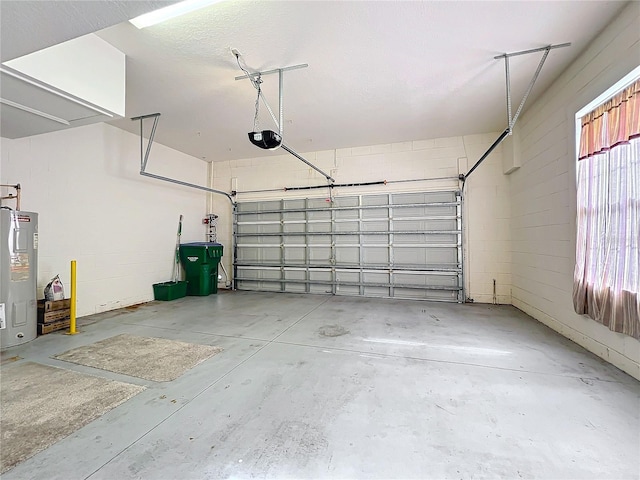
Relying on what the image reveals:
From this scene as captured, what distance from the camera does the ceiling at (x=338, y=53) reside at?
87.4 inches

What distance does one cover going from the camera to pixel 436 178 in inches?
211

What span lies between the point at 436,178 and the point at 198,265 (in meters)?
5.26

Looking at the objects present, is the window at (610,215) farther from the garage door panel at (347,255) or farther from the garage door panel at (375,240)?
the garage door panel at (347,255)

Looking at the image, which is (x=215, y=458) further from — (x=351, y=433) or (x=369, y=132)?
(x=369, y=132)

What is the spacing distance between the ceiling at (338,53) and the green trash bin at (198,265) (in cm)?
246

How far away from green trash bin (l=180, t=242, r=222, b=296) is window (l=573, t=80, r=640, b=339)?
5.99 m

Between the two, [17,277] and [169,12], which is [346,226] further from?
[17,277]

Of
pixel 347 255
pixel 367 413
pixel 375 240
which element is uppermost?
pixel 375 240

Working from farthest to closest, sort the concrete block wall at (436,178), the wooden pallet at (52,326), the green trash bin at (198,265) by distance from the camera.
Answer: the green trash bin at (198,265) → the concrete block wall at (436,178) → the wooden pallet at (52,326)

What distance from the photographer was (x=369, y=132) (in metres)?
5.03

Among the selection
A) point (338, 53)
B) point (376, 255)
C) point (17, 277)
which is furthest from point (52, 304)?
point (376, 255)

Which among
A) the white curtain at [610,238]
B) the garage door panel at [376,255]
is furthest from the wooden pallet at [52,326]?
the white curtain at [610,238]

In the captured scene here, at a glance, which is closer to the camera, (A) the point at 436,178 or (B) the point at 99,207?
(B) the point at 99,207

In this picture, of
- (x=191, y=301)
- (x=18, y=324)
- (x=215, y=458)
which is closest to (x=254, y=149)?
(x=191, y=301)
